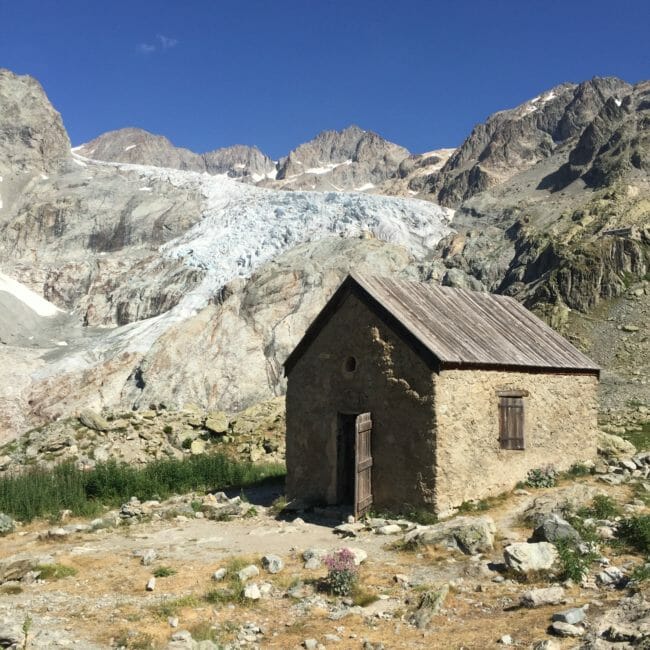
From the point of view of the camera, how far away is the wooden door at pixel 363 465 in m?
15.2

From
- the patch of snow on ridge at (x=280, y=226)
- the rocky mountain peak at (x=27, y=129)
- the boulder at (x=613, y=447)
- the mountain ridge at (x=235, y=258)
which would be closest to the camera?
the boulder at (x=613, y=447)

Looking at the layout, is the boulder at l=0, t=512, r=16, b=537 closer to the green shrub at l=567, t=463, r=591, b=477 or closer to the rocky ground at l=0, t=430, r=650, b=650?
the rocky ground at l=0, t=430, r=650, b=650

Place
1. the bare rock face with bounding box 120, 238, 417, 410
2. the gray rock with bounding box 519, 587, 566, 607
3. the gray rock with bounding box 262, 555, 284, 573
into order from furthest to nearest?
the bare rock face with bounding box 120, 238, 417, 410 < the gray rock with bounding box 262, 555, 284, 573 < the gray rock with bounding box 519, 587, 566, 607

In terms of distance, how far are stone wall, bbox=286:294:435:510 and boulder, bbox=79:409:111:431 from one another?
1073 cm

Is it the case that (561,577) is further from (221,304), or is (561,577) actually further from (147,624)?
(221,304)

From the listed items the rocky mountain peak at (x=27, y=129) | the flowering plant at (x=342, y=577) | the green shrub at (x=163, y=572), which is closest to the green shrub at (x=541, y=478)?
the flowering plant at (x=342, y=577)

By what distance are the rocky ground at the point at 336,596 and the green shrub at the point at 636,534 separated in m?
0.19

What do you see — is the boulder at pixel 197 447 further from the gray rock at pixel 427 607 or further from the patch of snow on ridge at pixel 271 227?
the patch of snow on ridge at pixel 271 227

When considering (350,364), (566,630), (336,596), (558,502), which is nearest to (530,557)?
(566,630)

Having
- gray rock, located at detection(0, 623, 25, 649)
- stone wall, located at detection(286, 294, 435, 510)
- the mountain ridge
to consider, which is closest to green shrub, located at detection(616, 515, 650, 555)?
stone wall, located at detection(286, 294, 435, 510)

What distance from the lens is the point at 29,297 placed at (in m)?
74.1

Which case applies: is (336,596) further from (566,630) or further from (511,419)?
(511,419)

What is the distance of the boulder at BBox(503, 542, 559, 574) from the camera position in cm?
1030

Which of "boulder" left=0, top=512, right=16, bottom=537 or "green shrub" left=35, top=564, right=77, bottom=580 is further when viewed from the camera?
"boulder" left=0, top=512, right=16, bottom=537
